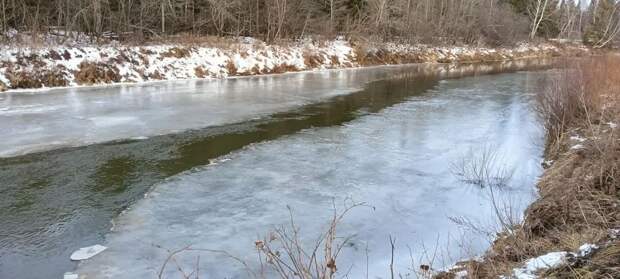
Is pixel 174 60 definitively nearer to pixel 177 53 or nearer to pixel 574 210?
pixel 177 53

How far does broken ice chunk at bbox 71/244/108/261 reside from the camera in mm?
4754

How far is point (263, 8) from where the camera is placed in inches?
1069

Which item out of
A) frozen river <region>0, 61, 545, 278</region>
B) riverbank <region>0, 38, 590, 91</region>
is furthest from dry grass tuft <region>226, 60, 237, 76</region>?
frozen river <region>0, 61, 545, 278</region>

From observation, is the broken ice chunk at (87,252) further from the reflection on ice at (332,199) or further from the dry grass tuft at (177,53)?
the dry grass tuft at (177,53)

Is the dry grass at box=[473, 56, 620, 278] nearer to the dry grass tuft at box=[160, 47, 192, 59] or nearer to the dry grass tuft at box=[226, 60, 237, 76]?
the dry grass tuft at box=[226, 60, 237, 76]

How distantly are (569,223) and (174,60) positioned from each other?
703 inches

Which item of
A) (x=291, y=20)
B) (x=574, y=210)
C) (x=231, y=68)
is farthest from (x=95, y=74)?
(x=574, y=210)

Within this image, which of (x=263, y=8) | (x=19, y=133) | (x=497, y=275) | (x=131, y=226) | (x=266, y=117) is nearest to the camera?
(x=497, y=275)

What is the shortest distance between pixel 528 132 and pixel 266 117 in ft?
19.9

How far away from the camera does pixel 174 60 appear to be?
2033 centimetres

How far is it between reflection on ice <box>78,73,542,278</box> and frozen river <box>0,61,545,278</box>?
0.08 ft

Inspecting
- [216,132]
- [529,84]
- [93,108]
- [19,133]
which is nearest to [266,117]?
[216,132]

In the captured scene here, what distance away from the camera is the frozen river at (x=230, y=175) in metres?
5.06

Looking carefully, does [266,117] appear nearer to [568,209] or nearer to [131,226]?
[131,226]
